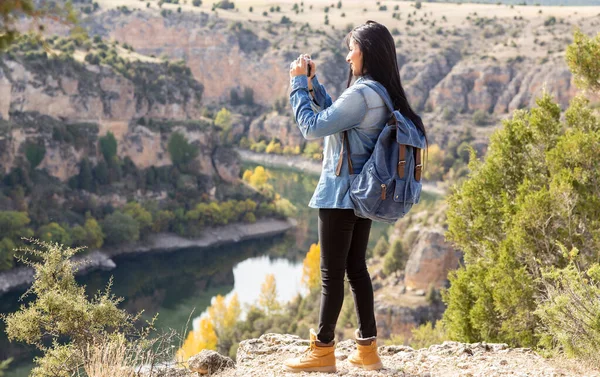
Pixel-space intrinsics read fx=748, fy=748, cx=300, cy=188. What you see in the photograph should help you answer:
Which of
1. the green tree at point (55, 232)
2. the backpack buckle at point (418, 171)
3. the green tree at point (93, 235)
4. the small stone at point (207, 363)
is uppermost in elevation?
the backpack buckle at point (418, 171)

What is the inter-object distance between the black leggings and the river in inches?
833

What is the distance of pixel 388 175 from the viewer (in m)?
3.08

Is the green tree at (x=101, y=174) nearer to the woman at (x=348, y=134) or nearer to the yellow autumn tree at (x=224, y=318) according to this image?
the yellow autumn tree at (x=224, y=318)

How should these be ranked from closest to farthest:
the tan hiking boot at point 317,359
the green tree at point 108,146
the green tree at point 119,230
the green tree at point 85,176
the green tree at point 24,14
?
the green tree at point 24,14 → the tan hiking boot at point 317,359 → the green tree at point 119,230 → the green tree at point 85,176 → the green tree at point 108,146

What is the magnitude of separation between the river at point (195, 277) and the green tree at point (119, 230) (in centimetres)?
105

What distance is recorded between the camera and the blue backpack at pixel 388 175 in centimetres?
306

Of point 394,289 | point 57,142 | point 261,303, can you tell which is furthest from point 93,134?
point 394,289

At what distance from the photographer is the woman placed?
310cm

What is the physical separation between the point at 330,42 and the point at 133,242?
50936 mm

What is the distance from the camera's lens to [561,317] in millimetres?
3842

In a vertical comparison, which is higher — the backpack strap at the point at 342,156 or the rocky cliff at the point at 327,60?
the backpack strap at the point at 342,156

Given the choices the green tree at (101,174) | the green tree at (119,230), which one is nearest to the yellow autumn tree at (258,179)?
the green tree at (101,174)

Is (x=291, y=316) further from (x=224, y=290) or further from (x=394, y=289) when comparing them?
(x=224, y=290)

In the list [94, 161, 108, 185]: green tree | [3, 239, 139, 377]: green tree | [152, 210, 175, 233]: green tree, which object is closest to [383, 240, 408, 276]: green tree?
[152, 210, 175, 233]: green tree
